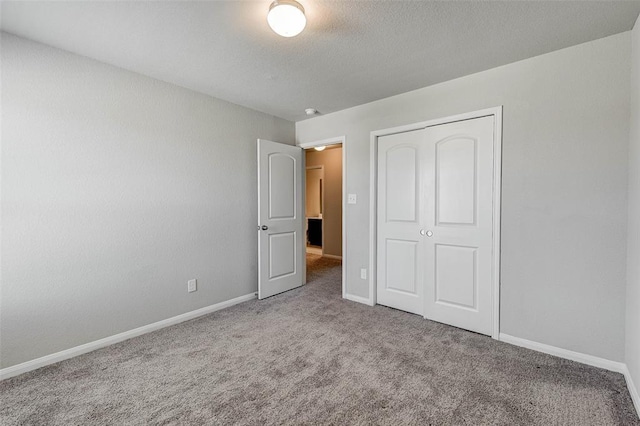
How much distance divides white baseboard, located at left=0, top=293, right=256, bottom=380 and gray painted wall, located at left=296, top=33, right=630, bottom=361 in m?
2.92

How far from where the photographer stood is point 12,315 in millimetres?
2027

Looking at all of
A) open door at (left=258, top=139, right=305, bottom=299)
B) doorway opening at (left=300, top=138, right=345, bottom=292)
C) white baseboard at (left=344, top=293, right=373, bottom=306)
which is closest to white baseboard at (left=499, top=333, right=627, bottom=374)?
white baseboard at (left=344, top=293, right=373, bottom=306)

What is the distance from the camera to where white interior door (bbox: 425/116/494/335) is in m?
2.59

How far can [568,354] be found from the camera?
7.22ft

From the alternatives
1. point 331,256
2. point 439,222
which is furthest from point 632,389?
point 331,256

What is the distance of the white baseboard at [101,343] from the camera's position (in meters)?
2.05

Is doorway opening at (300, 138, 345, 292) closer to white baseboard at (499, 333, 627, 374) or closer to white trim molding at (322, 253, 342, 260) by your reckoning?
white trim molding at (322, 253, 342, 260)

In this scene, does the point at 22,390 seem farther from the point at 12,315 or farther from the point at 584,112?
the point at 584,112

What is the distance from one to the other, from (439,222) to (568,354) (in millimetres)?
1383

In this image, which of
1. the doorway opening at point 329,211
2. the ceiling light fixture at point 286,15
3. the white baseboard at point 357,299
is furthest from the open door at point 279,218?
the ceiling light fixture at point 286,15

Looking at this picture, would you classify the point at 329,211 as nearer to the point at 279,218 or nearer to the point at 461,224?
the point at 279,218

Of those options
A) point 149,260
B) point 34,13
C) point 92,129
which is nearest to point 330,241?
point 149,260

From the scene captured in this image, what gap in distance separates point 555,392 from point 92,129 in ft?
12.6

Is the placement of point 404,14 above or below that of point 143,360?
above
